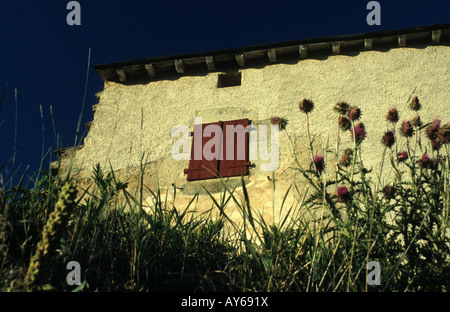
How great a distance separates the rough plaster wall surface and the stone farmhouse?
0.02 m

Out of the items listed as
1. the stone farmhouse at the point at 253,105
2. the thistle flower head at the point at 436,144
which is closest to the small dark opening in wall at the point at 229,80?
the stone farmhouse at the point at 253,105

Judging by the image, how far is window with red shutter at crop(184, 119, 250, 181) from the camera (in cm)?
Result: 620

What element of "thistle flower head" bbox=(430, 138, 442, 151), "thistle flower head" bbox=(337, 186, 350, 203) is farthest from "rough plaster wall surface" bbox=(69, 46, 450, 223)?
"thistle flower head" bbox=(337, 186, 350, 203)

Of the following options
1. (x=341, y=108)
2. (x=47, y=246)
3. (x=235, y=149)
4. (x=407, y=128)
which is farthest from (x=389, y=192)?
(x=235, y=149)

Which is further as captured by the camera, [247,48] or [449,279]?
[247,48]

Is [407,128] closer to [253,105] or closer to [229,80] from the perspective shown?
[253,105]

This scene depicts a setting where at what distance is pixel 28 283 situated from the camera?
135 cm

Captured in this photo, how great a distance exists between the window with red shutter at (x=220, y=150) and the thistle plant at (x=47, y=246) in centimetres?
470

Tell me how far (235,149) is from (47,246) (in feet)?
16.9

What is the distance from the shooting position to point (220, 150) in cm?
657

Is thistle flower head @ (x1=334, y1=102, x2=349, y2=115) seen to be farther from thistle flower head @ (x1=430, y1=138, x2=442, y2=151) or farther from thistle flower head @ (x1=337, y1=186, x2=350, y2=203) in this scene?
thistle flower head @ (x1=337, y1=186, x2=350, y2=203)
